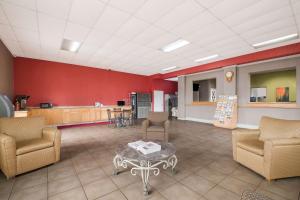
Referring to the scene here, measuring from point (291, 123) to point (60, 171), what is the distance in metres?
4.18

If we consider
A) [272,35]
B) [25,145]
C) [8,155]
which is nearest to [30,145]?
[25,145]

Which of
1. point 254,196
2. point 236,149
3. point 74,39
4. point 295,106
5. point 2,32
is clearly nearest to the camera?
point 254,196

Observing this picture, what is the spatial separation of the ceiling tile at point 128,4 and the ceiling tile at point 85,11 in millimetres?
237

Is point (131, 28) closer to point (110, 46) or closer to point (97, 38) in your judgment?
point (97, 38)

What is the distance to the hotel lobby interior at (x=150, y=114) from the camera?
6.51 ft

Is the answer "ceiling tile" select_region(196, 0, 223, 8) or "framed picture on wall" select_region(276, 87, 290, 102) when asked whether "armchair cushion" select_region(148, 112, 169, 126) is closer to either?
"ceiling tile" select_region(196, 0, 223, 8)

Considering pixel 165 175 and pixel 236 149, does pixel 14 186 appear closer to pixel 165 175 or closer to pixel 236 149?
pixel 165 175

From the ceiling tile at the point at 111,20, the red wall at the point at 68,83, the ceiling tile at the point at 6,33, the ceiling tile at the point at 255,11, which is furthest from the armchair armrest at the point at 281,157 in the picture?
the red wall at the point at 68,83

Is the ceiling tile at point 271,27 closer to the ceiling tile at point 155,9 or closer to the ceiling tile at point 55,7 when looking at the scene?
the ceiling tile at point 155,9

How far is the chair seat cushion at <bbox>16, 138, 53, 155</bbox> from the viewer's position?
2.22 meters

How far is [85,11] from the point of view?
2.68 m

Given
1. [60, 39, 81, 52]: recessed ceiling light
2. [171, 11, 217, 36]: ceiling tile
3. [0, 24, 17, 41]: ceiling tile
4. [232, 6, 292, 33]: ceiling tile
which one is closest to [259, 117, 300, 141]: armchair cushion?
[232, 6, 292, 33]: ceiling tile

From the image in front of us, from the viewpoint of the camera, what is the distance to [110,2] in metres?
2.45

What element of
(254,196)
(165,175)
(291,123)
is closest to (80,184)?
(165,175)
